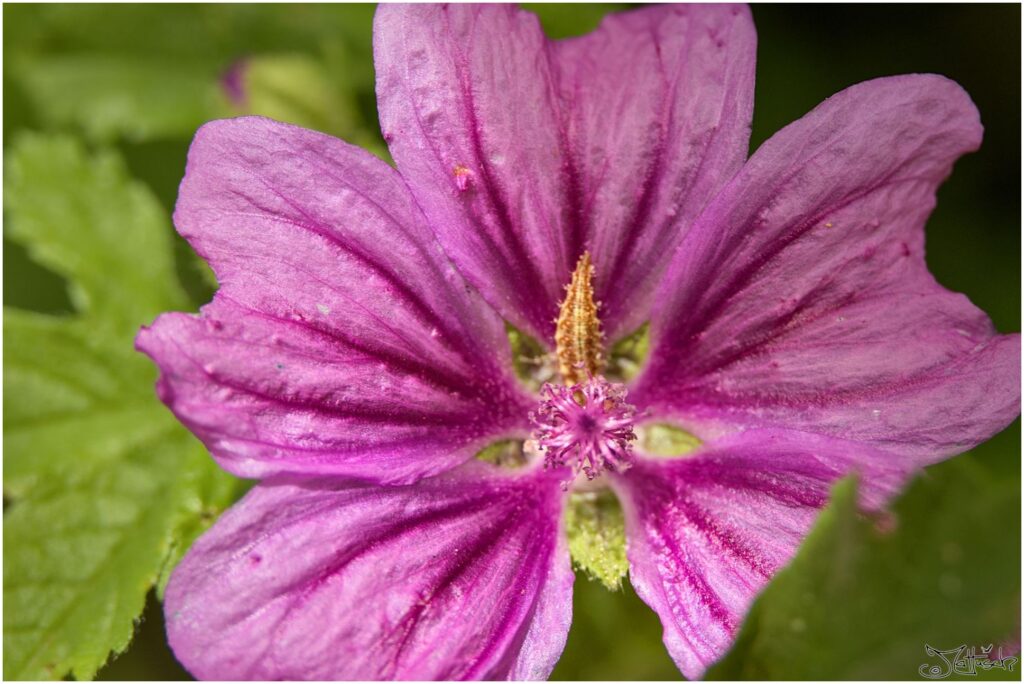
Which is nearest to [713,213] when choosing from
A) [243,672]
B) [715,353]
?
[715,353]

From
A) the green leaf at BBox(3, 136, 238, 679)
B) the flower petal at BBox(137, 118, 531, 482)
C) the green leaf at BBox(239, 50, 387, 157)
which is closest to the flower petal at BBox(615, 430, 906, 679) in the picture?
A: the flower petal at BBox(137, 118, 531, 482)

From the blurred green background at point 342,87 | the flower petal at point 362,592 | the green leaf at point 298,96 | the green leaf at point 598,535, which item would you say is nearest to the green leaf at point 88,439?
the blurred green background at point 342,87

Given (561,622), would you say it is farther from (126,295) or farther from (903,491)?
(126,295)

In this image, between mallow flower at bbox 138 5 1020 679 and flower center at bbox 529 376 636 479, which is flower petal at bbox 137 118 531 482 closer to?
mallow flower at bbox 138 5 1020 679

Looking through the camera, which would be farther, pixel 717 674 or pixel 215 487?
pixel 215 487

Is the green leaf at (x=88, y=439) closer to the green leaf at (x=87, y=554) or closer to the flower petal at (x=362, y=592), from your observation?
the green leaf at (x=87, y=554)

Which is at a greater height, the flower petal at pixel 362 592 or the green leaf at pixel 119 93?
the green leaf at pixel 119 93
